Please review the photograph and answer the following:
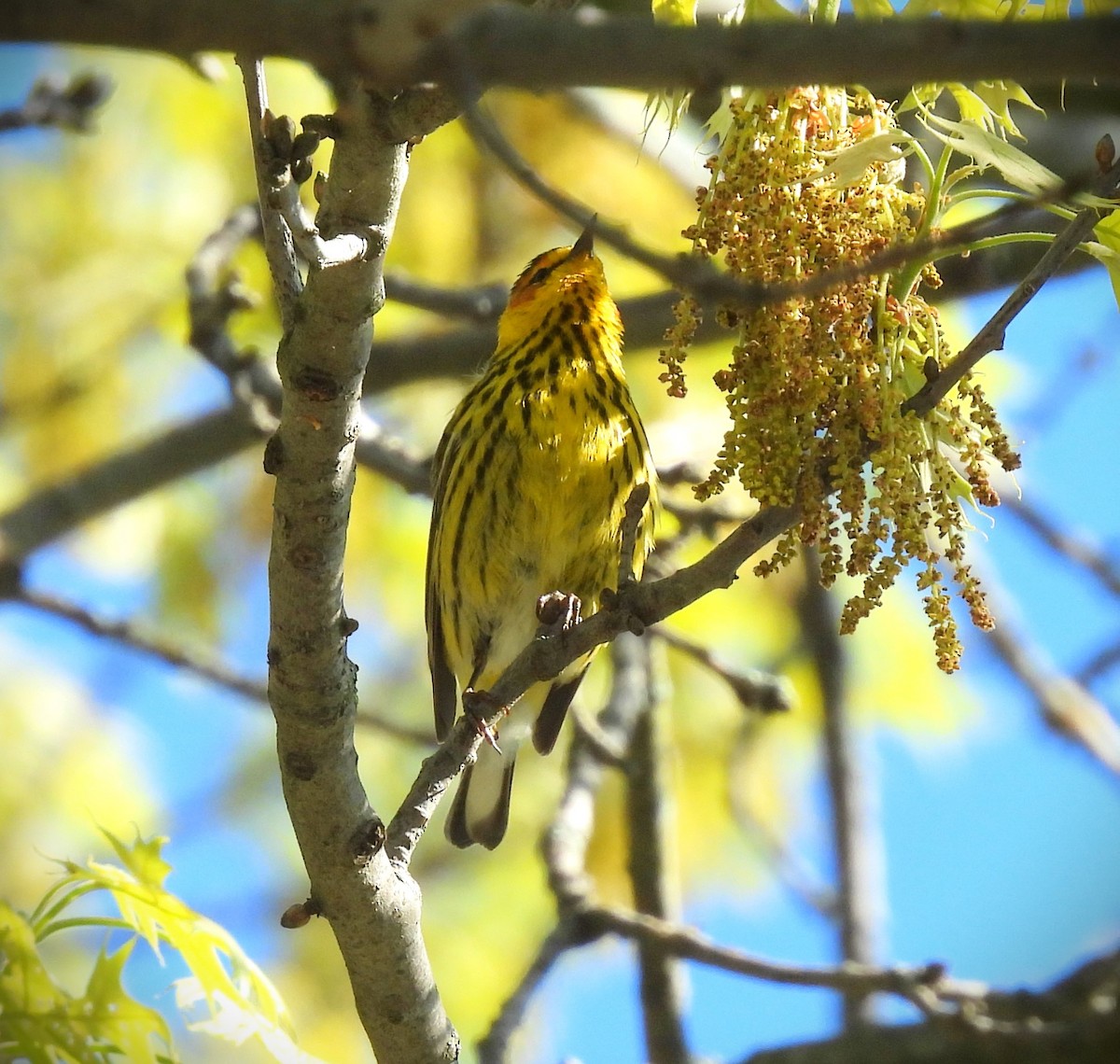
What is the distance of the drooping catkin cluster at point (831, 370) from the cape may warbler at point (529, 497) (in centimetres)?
166

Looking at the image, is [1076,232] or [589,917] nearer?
[1076,232]

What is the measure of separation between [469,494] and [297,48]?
342 centimetres

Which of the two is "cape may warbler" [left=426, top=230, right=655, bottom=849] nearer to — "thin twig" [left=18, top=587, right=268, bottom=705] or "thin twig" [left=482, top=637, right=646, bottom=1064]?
"thin twig" [left=482, top=637, right=646, bottom=1064]

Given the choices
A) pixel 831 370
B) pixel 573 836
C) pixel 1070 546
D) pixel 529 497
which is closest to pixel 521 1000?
pixel 573 836

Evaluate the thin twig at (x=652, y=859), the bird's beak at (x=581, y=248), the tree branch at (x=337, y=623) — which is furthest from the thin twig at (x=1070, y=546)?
the tree branch at (x=337, y=623)

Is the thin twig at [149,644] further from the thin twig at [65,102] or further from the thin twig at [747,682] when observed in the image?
the thin twig at [65,102]

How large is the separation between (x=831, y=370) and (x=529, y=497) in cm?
220

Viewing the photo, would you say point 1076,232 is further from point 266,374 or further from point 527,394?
point 266,374

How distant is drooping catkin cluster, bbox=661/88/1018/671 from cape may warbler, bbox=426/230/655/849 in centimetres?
166

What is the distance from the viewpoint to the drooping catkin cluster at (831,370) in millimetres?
2342

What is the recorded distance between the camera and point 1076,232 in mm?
2236

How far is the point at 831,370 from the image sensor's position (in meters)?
2.36

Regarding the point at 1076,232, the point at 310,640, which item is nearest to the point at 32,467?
the point at 310,640

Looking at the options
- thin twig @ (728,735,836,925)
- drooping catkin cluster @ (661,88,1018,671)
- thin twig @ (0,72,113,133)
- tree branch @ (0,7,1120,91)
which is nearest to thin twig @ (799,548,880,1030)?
thin twig @ (728,735,836,925)
